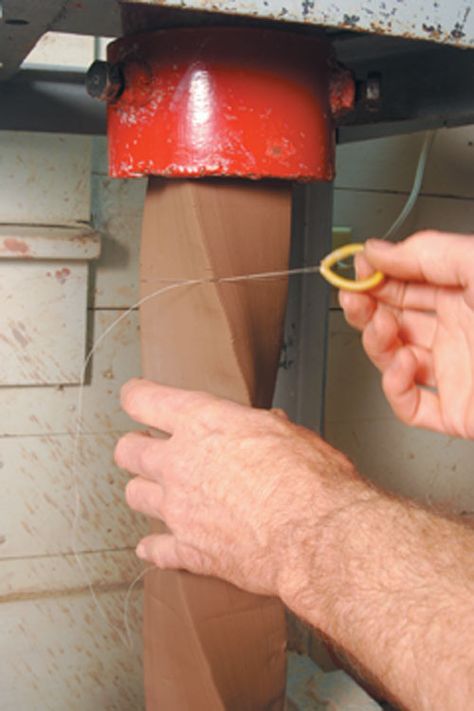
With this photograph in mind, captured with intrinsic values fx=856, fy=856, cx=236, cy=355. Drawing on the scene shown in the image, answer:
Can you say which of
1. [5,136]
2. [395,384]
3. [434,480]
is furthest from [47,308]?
[434,480]

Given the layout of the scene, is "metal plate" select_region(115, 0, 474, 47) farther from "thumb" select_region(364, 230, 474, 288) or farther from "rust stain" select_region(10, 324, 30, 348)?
"rust stain" select_region(10, 324, 30, 348)

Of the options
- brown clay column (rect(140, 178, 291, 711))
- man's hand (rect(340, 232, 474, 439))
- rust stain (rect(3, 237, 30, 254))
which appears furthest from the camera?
rust stain (rect(3, 237, 30, 254))

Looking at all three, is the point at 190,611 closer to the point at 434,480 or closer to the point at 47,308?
the point at 47,308

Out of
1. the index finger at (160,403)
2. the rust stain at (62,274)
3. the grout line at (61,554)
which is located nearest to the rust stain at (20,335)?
the rust stain at (62,274)

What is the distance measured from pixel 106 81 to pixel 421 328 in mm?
359

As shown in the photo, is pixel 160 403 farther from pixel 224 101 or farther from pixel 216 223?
pixel 224 101

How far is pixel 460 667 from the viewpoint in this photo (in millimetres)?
566

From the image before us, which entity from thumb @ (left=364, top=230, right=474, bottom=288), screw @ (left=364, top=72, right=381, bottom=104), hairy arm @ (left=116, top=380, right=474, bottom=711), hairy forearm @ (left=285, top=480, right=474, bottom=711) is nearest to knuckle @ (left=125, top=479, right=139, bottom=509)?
hairy arm @ (left=116, top=380, right=474, bottom=711)

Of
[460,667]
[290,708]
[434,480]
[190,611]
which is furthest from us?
[434,480]

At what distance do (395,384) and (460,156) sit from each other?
34.9 inches

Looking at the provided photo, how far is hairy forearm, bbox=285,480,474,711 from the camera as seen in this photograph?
0.58m

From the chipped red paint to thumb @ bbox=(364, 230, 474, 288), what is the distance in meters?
0.12

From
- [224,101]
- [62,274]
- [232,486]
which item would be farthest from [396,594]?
[62,274]

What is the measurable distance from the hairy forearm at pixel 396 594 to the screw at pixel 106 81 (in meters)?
0.41
